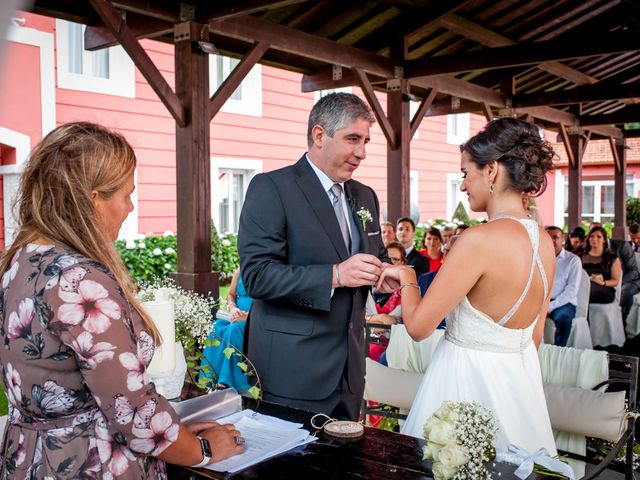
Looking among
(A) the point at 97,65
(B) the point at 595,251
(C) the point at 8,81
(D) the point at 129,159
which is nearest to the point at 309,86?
(A) the point at 97,65

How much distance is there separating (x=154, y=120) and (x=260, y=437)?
8.83 metres

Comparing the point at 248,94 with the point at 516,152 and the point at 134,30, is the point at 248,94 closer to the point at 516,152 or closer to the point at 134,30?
the point at 134,30

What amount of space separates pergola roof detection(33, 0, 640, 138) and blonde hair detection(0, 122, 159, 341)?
4.04 m

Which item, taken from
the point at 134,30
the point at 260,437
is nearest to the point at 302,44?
the point at 134,30

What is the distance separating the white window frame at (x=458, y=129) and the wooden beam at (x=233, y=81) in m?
11.6

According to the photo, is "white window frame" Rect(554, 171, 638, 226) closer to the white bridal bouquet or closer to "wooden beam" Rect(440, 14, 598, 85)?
"wooden beam" Rect(440, 14, 598, 85)

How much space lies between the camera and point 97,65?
929cm

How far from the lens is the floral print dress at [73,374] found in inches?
50.8

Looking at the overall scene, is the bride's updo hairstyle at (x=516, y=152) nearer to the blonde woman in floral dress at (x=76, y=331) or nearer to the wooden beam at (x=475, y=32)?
the blonde woman in floral dress at (x=76, y=331)

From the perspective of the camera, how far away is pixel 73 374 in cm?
134

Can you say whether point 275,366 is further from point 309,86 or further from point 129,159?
point 309,86

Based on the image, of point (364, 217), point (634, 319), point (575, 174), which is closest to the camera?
point (364, 217)

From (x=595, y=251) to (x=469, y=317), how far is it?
5.99 m

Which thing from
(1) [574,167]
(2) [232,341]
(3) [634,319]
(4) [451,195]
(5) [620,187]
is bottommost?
(3) [634,319]
